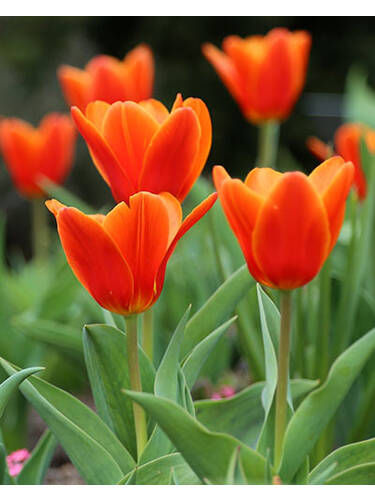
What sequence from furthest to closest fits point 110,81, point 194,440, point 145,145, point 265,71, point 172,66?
point 172,66, point 265,71, point 110,81, point 145,145, point 194,440

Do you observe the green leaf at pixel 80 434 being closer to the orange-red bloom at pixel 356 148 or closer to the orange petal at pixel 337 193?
the orange petal at pixel 337 193

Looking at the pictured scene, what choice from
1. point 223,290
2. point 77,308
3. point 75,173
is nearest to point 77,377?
point 77,308

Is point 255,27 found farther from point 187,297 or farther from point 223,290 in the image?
point 223,290

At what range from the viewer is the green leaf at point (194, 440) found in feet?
1.59

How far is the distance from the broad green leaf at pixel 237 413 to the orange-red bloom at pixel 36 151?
107 centimetres

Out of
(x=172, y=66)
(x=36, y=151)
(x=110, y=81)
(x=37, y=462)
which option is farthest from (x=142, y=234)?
(x=172, y=66)

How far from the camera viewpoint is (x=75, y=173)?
14.6 feet

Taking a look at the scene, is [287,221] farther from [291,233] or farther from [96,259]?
[96,259]

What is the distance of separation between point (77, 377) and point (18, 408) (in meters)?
0.22

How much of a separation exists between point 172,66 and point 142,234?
434 cm

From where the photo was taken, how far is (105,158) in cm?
59

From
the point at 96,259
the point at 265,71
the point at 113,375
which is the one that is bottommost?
the point at 113,375

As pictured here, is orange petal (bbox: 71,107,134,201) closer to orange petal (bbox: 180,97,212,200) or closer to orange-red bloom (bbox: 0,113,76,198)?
orange petal (bbox: 180,97,212,200)

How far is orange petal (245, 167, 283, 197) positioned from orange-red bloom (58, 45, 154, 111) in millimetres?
616
